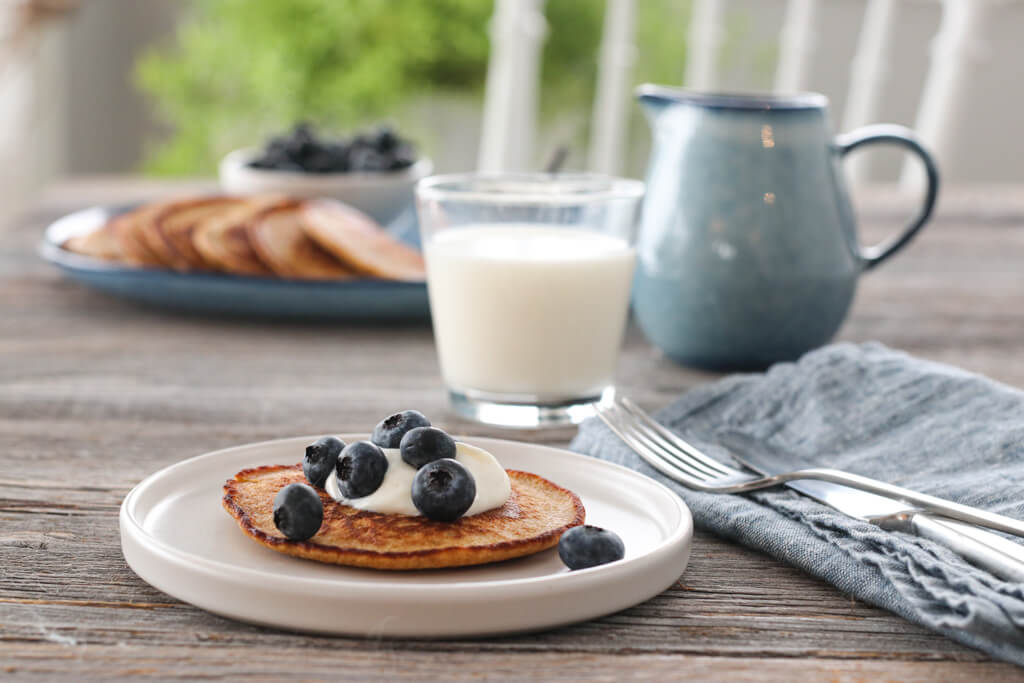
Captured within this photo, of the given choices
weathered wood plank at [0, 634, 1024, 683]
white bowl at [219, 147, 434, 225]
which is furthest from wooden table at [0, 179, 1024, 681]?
white bowl at [219, 147, 434, 225]

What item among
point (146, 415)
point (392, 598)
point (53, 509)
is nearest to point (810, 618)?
point (392, 598)

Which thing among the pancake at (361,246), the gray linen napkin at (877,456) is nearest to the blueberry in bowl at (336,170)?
the pancake at (361,246)

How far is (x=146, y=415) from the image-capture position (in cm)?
96

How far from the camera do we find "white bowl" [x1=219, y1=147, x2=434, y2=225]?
5.39 ft

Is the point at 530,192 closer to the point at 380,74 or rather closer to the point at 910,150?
the point at 910,150

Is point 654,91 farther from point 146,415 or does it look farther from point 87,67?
point 87,67

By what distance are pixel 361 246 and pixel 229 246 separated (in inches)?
5.9

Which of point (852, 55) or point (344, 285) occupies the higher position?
point (852, 55)

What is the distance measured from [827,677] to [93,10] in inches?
176

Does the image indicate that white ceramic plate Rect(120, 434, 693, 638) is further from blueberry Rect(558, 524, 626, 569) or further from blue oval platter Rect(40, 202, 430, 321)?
blue oval platter Rect(40, 202, 430, 321)

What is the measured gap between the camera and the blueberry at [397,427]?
68 cm

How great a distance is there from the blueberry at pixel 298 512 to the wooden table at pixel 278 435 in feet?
0.18

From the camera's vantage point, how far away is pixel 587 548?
0.58 m

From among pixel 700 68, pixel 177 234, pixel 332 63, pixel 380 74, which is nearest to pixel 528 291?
pixel 177 234
